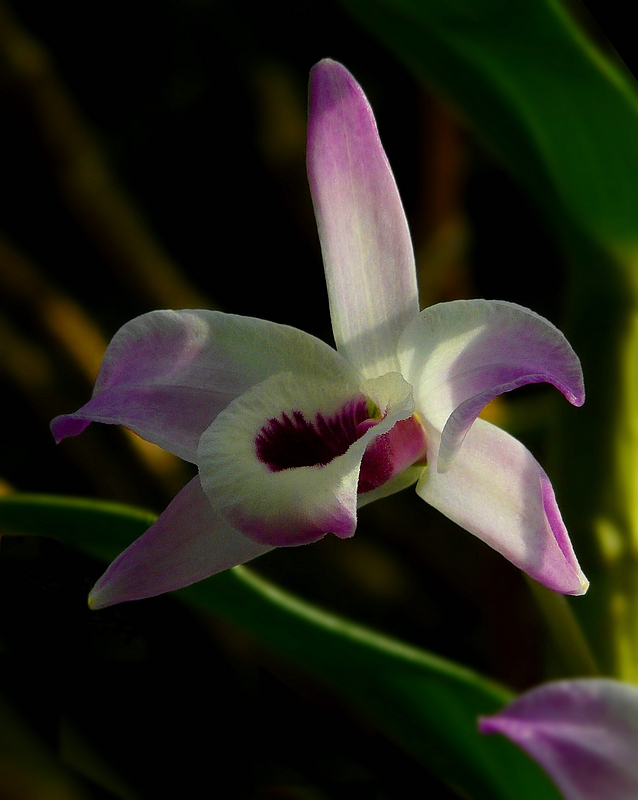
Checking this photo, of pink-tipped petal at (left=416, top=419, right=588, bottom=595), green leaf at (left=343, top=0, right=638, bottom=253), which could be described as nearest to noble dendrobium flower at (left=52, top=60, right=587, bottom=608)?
pink-tipped petal at (left=416, top=419, right=588, bottom=595)

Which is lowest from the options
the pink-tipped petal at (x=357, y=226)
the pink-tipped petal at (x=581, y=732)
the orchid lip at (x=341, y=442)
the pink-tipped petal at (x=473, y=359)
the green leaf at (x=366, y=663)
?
the green leaf at (x=366, y=663)

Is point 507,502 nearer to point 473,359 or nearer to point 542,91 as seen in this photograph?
point 473,359

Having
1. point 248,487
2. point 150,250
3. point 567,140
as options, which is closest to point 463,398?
point 248,487

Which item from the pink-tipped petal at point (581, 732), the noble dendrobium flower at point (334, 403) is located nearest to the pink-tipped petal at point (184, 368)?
the noble dendrobium flower at point (334, 403)

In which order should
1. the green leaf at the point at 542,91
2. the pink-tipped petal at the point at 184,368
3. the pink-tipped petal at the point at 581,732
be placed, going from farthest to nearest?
the green leaf at the point at 542,91
the pink-tipped petal at the point at 184,368
the pink-tipped petal at the point at 581,732

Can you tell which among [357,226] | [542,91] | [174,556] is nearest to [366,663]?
[174,556]

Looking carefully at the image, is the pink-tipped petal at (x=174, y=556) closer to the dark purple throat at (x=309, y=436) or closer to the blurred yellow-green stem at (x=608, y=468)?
the dark purple throat at (x=309, y=436)

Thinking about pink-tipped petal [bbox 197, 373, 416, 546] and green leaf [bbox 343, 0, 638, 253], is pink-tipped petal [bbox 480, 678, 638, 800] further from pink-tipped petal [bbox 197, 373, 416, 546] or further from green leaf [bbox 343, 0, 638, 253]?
green leaf [bbox 343, 0, 638, 253]

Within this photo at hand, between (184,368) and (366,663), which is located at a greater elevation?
(184,368)
